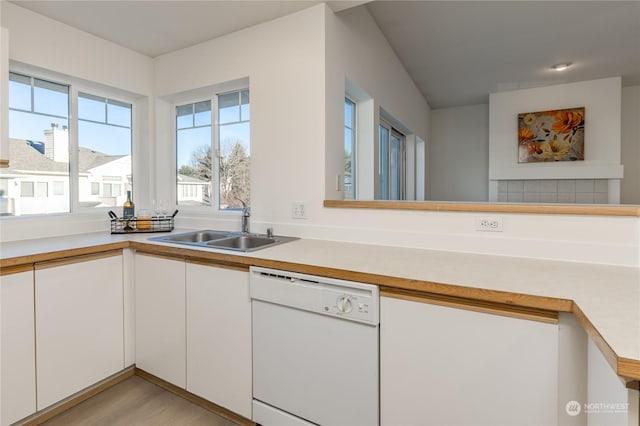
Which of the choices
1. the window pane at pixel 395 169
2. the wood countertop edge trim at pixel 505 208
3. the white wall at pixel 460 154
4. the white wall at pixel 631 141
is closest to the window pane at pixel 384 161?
the window pane at pixel 395 169

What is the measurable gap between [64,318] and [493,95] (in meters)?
4.99

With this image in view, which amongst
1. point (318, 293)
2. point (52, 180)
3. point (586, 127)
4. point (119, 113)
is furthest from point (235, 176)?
point (586, 127)

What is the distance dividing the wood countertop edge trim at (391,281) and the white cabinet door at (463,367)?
73mm

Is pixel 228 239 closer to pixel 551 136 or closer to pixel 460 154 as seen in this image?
pixel 551 136

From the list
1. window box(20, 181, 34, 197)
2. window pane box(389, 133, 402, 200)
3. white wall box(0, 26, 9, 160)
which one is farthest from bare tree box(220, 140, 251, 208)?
window pane box(389, 133, 402, 200)

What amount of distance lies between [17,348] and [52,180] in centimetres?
122

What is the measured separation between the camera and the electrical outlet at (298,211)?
2094mm

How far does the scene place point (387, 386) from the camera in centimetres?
124

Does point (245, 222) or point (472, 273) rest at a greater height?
point (245, 222)

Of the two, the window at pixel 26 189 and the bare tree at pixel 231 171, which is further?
the bare tree at pixel 231 171

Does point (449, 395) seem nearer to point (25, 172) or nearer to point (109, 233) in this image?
point (109, 233)

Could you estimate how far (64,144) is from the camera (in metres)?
2.35

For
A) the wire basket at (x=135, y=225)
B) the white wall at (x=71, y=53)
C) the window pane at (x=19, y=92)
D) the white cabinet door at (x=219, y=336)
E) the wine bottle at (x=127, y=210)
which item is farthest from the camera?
the wine bottle at (x=127, y=210)

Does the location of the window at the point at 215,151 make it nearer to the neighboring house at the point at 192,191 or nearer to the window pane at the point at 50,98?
the neighboring house at the point at 192,191
